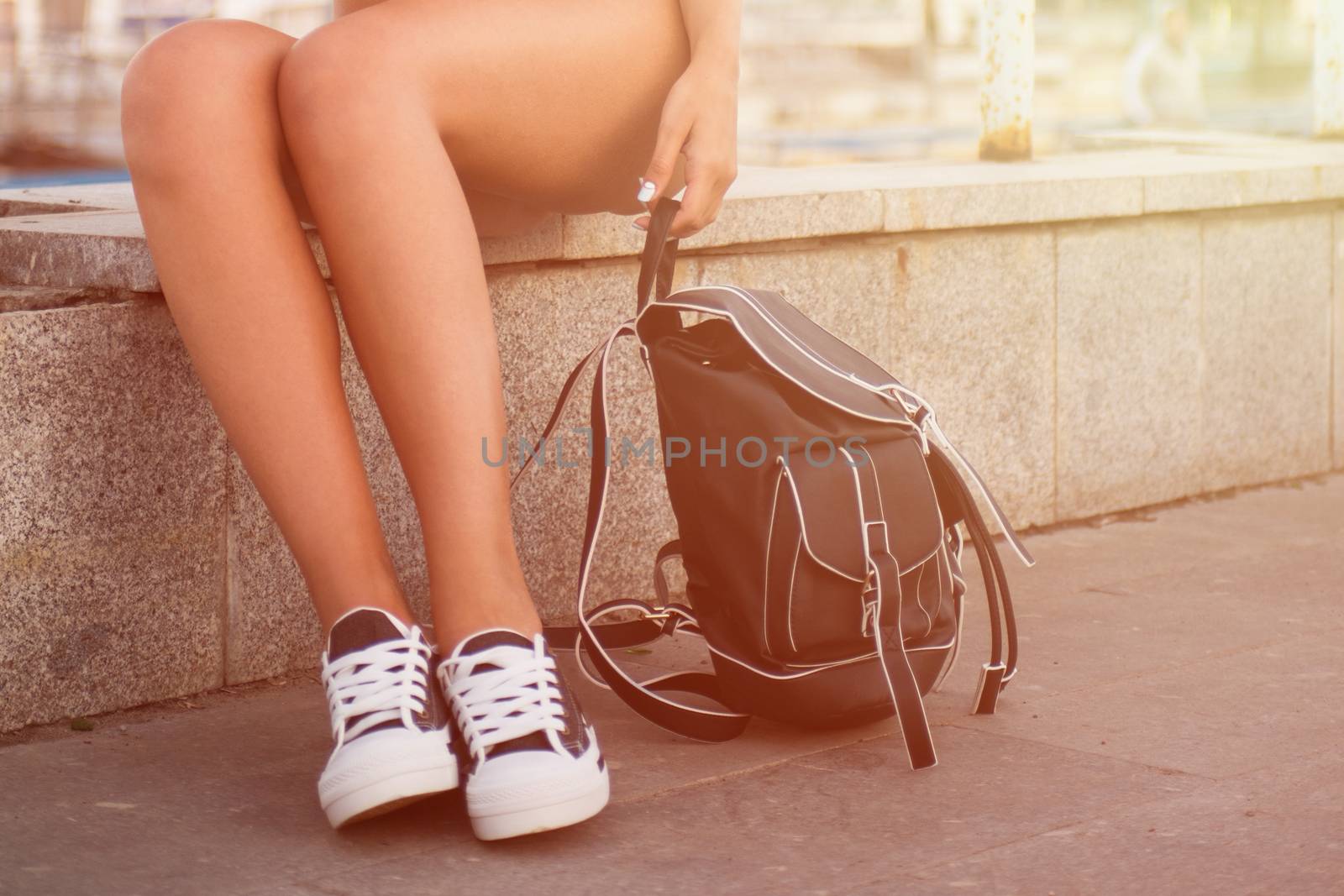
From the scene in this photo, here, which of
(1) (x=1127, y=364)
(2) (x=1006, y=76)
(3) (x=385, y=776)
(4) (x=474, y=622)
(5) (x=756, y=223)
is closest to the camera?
(3) (x=385, y=776)

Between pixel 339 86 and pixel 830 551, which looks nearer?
pixel 339 86

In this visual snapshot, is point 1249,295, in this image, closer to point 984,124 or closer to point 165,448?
point 984,124

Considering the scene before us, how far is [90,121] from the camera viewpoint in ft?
51.3

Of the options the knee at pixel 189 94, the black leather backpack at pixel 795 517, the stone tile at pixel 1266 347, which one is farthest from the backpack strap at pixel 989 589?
the stone tile at pixel 1266 347

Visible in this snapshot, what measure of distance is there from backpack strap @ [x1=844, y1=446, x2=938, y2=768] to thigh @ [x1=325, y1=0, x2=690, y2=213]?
58cm

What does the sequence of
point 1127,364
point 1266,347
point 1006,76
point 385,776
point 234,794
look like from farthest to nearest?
point 1006,76
point 1266,347
point 1127,364
point 234,794
point 385,776

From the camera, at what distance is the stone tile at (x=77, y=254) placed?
2.59m

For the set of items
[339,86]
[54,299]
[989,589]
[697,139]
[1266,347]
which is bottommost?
[1266,347]

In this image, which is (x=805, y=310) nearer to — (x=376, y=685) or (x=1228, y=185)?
(x=1228, y=185)

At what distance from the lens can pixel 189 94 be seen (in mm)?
2174

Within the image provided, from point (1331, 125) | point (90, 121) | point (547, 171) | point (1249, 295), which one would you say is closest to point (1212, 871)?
point (547, 171)

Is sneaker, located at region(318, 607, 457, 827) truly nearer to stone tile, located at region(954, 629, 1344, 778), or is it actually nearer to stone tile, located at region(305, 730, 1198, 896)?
stone tile, located at region(305, 730, 1198, 896)

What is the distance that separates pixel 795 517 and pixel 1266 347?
2584mm
